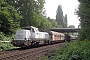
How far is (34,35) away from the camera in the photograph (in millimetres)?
30438

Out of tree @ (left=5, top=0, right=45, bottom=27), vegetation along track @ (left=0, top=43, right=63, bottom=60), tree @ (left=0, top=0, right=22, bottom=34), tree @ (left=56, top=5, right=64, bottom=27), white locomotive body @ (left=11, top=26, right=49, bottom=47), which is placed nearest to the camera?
vegetation along track @ (left=0, top=43, right=63, bottom=60)

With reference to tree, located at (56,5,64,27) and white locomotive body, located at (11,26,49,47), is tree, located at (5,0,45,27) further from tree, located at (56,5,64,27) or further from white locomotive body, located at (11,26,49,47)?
tree, located at (56,5,64,27)

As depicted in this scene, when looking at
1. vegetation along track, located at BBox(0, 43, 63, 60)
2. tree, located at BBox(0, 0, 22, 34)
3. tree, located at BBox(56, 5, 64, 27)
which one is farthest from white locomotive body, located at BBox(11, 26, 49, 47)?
tree, located at BBox(56, 5, 64, 27)

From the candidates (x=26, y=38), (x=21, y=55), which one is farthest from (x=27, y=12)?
(x=21, y=55)

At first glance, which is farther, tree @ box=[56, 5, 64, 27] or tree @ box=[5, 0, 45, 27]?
tree @ box=[56, 5, 64, 27]

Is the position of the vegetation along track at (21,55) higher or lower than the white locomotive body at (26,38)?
lower

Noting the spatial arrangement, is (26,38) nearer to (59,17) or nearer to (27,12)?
(27,12)

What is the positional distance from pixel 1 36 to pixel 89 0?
2335cm

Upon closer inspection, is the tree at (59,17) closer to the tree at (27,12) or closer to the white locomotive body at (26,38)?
the tree at (27,12)

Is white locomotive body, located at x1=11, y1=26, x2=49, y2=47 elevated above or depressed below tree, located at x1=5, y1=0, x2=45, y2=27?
below

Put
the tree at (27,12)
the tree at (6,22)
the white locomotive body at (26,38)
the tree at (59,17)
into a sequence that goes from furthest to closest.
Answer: the tree at (59,17) < the tree at (27,12) < the tree at (6,22) < the white locomotive body at (26,38)

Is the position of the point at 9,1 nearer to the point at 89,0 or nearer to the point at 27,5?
the point at 27,5

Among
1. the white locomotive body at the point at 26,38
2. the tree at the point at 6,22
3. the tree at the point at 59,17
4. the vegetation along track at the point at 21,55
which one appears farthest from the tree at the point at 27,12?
the tree at the point at 59,17

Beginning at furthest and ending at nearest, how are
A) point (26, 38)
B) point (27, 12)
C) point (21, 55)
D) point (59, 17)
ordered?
point (59, 17) < point (27, 12) < point (26, 38) < point (21, 55)
